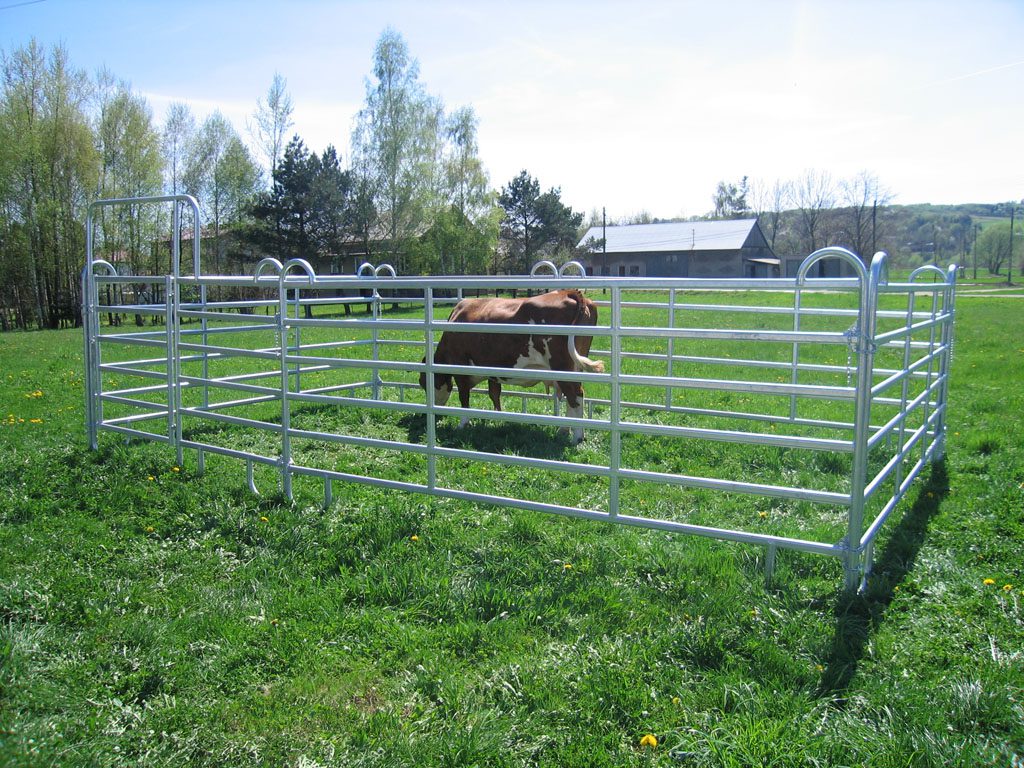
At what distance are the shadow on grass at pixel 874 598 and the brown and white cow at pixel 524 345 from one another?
2.89 meters

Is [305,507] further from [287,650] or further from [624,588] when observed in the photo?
[624,588]

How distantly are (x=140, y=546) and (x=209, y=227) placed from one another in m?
39.2

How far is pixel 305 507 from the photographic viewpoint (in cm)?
567

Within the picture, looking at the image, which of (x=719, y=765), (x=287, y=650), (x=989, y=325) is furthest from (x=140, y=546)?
(x=989, y=325)

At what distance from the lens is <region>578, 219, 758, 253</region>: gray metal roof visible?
52781 millimetres

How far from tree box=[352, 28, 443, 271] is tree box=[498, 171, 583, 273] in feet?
39.0

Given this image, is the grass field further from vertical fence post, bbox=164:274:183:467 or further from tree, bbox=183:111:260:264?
→ tree, bbox=183:111:260:264

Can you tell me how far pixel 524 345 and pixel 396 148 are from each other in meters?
34.1

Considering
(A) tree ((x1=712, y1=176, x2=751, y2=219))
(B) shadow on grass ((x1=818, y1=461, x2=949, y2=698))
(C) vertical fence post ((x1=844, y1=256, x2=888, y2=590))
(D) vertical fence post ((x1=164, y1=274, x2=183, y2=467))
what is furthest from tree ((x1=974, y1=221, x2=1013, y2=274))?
(D) vertical fence post ((x1=164, y1=274, x2=183, y2=467))

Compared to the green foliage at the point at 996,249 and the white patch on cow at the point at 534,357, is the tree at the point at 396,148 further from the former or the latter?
the green foliage at the point at 996,249

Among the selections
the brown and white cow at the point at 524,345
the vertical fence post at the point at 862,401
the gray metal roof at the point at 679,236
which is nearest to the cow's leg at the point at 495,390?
the brown and white cow at the point at 524,345

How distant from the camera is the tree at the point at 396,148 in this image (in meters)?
39.3

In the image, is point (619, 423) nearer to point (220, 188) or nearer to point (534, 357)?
point (534, 357)

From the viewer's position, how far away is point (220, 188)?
38.9 meters
